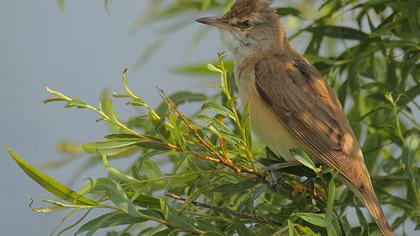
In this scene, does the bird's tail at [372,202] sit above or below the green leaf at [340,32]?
below

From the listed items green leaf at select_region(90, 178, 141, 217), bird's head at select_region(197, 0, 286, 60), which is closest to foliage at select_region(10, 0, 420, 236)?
green leaf at select_region(90, 178, 141, 217)

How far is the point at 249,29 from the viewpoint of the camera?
3361 millimetres

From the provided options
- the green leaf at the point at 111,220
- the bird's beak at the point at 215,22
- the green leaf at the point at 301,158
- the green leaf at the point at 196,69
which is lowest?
the green leaf at the point at 111,220

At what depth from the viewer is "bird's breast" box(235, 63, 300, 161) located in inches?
112

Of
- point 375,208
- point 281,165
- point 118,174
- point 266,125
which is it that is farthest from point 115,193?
point 266,125

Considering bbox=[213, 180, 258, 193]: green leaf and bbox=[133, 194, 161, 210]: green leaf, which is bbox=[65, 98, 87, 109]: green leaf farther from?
bbox=[213, 180, 258, 193]: green leaf

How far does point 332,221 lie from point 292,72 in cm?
98

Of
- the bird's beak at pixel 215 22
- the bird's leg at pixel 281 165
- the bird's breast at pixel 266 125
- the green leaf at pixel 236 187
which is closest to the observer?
the green leaf at pixel 236 187

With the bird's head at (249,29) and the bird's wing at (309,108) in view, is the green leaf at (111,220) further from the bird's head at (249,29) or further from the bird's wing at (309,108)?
the bird's head at (249,29)

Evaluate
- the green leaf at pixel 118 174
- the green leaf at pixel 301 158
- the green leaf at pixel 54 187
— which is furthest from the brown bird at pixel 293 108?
the green leaf at pixel 54 187

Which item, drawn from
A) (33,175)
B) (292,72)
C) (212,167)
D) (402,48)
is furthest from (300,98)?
(33,175)

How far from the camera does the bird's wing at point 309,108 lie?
2719mm

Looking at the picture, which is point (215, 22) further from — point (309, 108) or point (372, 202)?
point (372, 202)

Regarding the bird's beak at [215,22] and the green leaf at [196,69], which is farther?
the green leaf at [196,69]
